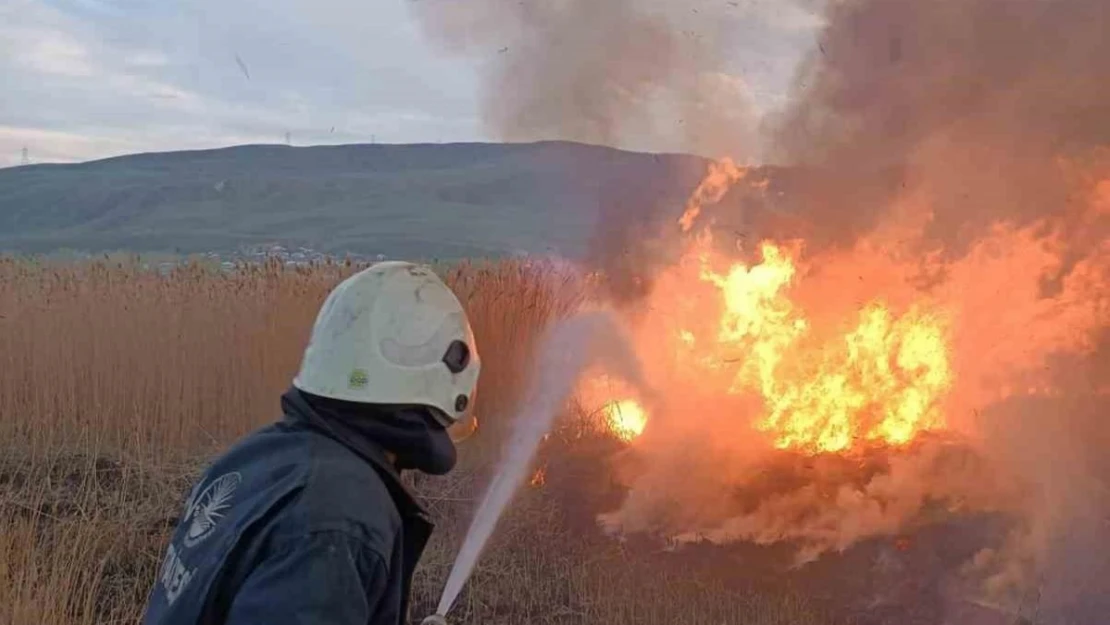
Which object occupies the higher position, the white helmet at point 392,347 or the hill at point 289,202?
the hill at point 289,202

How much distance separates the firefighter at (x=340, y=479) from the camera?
159 centimetres

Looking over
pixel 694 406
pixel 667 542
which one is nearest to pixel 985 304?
pixel 694 406

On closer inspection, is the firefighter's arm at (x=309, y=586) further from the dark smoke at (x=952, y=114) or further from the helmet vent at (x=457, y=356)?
the dark smoke at (x=952, y=114)

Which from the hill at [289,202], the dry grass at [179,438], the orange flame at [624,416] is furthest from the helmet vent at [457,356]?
the hill at [289,202]

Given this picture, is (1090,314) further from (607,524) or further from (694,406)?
(607,524)

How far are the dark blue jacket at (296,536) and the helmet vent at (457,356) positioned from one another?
210 millimetres

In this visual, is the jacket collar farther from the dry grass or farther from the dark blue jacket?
the dry grass

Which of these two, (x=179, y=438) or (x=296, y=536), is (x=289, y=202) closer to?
(x=179, y=438)

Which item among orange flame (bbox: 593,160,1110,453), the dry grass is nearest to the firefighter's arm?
the dry grass

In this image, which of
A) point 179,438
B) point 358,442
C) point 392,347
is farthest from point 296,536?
point 179,438

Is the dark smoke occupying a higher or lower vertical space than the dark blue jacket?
higher

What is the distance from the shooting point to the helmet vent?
1.97 metres

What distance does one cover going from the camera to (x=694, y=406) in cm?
757

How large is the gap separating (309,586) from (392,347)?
0.50 meters
